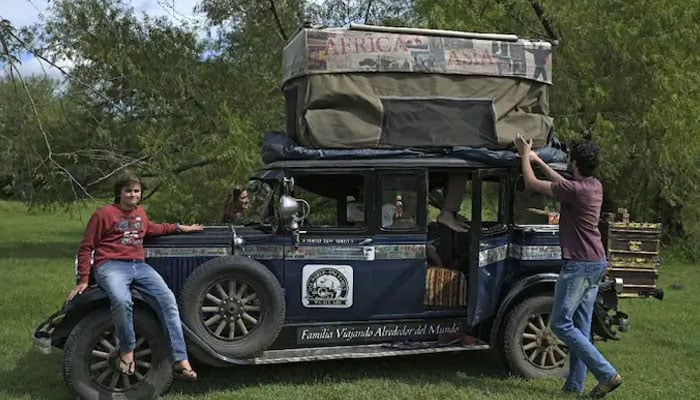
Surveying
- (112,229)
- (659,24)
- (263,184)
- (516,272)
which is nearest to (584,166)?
(516,272)

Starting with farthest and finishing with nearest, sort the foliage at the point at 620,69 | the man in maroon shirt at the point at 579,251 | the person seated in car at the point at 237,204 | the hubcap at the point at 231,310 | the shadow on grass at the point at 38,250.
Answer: the shadow on grass at the point at 38,250 < the foliage at the point at 620,69 < the person seated in car at the point at 237,204 < the hubcap at the point at 231,310 < the man in maroon shirt at the point at 579,251

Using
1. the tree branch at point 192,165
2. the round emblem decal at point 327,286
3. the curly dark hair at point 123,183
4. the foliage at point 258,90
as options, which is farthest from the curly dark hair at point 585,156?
the tree branch at point 192,165

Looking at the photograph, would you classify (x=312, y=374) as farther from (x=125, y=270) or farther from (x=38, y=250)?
(x=38, y=250)

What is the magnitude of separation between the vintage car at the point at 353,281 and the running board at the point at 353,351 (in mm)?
17

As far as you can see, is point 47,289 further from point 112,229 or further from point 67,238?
point 67,238

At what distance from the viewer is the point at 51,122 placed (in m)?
16.2

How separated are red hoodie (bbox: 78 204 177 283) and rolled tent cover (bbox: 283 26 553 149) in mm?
1655

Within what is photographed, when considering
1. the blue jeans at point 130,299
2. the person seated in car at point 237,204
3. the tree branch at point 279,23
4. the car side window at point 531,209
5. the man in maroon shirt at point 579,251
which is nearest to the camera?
the blue jeans at point 130,299

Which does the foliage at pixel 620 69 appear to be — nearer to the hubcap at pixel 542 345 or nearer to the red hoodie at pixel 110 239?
the hubcap at pixel 542 345

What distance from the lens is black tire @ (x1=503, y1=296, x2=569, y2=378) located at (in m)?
6.70

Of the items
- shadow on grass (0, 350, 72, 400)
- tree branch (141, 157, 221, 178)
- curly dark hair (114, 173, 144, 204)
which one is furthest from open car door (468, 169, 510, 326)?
tree branch (141, 157, 221, 178)

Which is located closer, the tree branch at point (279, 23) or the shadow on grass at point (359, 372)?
the shadow on grass at point (359, 372)

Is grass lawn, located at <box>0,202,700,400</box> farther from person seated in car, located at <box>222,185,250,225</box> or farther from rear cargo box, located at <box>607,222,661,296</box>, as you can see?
person seated in car, located at <box>222,185,250,225</box>

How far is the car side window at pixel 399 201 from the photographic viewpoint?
659 cm
